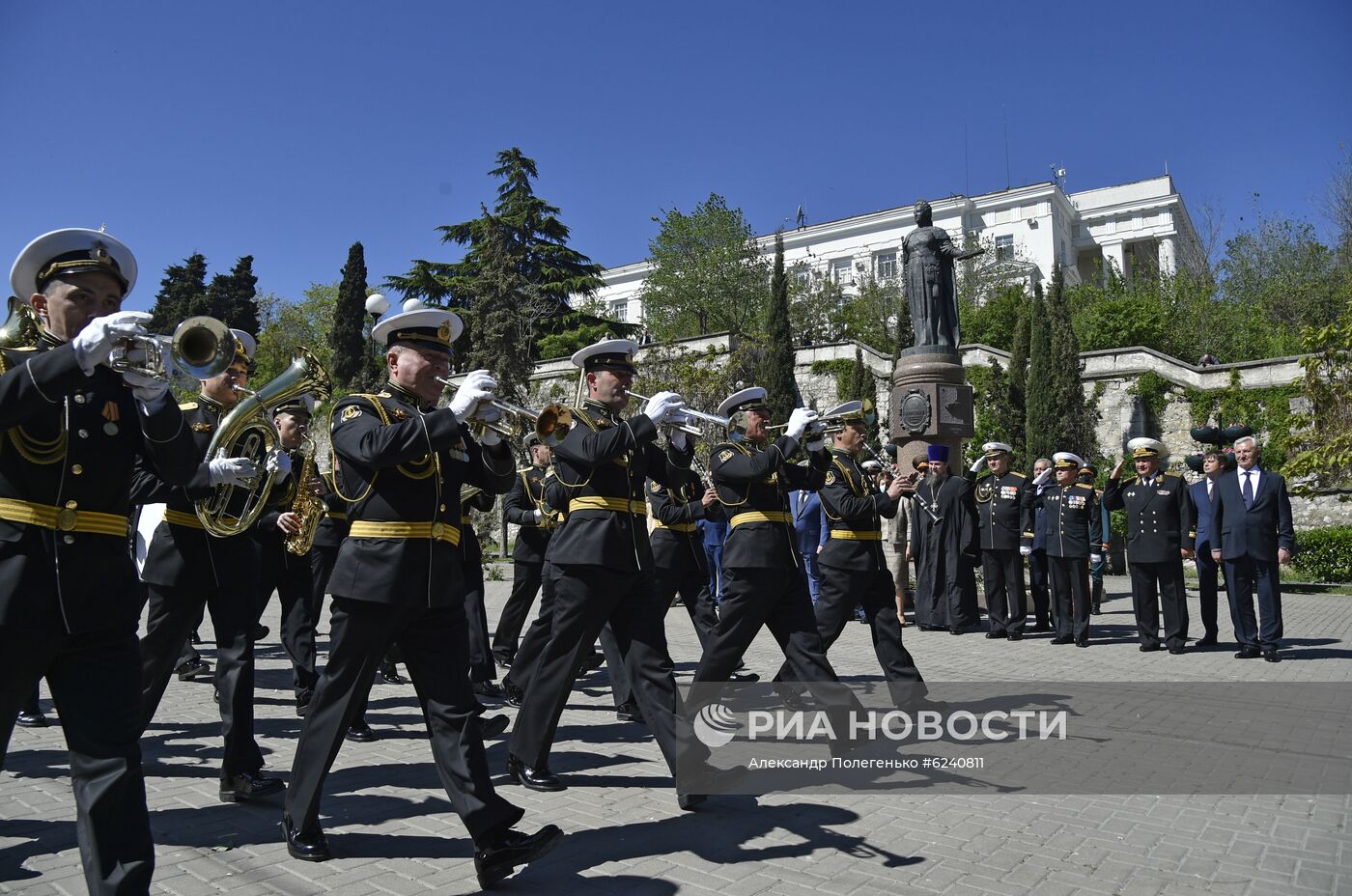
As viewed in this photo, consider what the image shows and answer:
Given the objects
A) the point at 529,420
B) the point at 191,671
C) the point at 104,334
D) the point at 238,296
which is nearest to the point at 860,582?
the point at 529,420

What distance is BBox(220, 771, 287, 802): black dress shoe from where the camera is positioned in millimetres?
5020

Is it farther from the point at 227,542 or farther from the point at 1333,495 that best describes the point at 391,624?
the point at 1333,495

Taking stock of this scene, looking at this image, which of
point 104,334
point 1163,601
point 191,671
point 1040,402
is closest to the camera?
point 104,334

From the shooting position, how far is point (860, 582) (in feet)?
22.5

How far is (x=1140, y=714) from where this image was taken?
24.6 ft

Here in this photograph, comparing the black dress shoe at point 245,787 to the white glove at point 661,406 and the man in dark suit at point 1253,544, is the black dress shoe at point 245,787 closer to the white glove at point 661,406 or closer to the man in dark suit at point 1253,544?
the white glove at point 661,406

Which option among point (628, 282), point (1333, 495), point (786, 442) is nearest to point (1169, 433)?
point (1333, 495)

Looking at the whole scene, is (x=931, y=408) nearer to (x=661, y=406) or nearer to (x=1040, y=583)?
(x=1040, y=583)

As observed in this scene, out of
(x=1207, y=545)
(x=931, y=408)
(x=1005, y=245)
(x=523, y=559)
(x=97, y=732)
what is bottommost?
(x=97, y=732)

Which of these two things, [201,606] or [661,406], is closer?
[661,406]

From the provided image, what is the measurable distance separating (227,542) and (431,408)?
166 cm

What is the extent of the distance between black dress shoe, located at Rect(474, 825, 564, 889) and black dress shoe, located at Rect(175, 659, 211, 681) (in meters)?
6.24

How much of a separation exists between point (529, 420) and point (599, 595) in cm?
97

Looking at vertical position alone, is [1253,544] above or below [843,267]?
below
